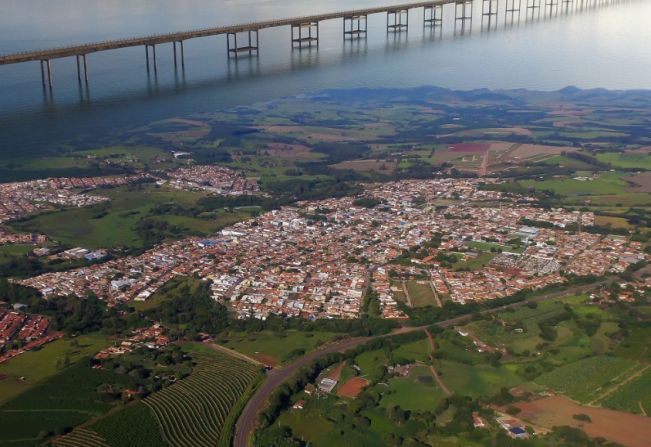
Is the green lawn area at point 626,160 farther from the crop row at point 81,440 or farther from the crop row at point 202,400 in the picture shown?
the crop row at point 81,440

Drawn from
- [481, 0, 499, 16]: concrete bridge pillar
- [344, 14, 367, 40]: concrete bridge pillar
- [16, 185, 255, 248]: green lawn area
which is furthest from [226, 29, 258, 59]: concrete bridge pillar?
[481, 0, 499, 16]: concrete bridge pillar

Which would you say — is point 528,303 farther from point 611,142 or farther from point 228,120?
point 228,120

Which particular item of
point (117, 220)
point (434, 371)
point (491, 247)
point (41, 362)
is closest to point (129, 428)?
point (41, 362)

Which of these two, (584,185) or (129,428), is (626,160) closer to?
(584,185)

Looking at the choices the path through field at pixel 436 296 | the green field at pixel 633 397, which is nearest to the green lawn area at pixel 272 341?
the path through field at pixel 436 296

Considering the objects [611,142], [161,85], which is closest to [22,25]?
Answer: [161,85]

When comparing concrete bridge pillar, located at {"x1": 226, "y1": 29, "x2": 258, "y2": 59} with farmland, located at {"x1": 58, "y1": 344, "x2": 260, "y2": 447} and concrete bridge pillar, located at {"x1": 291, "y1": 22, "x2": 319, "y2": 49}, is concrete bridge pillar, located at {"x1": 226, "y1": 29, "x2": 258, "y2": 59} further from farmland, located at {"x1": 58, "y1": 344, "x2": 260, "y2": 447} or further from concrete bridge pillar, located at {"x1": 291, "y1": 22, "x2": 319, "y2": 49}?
farmland, located at {"x1": 58, "y1": 344, "x2": 260, "y2": 447}
